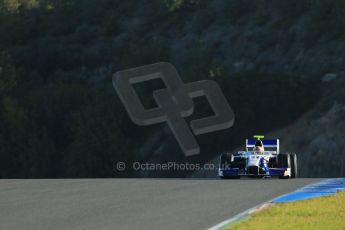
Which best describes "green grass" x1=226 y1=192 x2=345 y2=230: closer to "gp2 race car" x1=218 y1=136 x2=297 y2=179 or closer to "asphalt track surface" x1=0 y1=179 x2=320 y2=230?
"asphalt track surface" x1=0 y1=179 x2=320 y2=230

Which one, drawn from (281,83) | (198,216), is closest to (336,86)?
(281,83)

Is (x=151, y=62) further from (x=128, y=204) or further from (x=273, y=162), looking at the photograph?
(x=128, y=204)

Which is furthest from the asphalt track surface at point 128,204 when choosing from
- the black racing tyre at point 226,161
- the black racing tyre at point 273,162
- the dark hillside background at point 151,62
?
the dark hillside background at point 151,62

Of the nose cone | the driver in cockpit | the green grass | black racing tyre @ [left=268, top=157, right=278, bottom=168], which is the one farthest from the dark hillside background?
the green grass

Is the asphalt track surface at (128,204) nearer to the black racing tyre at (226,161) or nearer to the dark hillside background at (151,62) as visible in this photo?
the black racing tyre at (226,161)

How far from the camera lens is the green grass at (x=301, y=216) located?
11.8 m

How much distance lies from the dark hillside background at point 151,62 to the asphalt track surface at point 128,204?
1804cm

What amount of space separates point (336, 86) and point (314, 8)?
1204 cm

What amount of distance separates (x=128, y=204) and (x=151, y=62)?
3947 cm

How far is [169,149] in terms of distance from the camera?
4403 cm

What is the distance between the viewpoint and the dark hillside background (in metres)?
42.5

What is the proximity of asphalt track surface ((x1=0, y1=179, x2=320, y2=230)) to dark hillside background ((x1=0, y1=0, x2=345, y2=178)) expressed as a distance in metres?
18.0

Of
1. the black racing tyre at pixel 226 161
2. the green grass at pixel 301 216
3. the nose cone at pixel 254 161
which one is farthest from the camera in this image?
the black racing tyre at pixel 226 161

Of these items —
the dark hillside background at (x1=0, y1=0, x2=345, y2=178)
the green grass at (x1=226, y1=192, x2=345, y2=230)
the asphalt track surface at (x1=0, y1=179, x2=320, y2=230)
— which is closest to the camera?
the green grass at (x1=226, y1=192, x2=345, y2=230)
